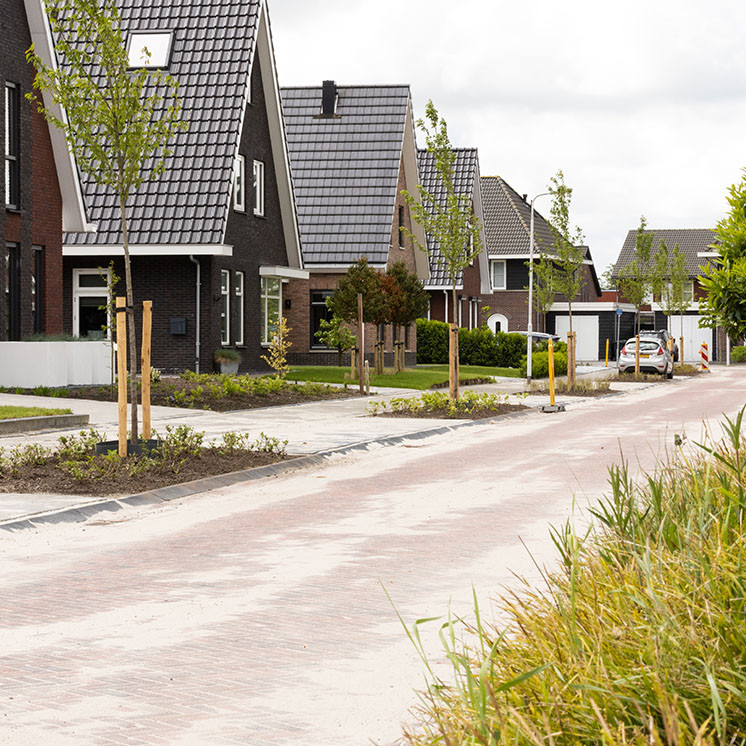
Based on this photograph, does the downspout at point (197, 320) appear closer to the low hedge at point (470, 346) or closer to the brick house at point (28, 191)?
the brick house at point (28, 191)

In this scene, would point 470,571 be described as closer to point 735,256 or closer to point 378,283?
point 735,256

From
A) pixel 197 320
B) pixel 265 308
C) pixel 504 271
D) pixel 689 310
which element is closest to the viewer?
pixel 197 320

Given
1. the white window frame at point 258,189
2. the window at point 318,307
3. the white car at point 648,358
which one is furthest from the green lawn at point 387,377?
the white car at point 648,358

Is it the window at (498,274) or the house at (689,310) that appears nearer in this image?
the window at (498,274)

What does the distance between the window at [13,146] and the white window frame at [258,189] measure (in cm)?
1109

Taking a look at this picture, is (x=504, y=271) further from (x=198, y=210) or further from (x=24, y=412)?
(x=24, y=412)

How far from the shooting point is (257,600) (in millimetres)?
7711

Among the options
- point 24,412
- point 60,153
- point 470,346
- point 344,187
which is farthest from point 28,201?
point 470,346

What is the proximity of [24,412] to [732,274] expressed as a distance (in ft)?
36.5

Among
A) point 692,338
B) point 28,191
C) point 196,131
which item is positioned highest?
point 196,131

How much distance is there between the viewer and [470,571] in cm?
854

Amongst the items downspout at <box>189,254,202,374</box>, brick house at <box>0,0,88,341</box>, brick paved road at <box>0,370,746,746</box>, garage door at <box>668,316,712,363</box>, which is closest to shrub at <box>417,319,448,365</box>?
downspout at <box>189,254,202,374</box>

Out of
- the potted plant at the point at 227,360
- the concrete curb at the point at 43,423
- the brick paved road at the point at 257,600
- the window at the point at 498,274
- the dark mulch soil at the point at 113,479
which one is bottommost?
the brick paved road at the point at 257,600

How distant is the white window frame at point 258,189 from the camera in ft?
120
